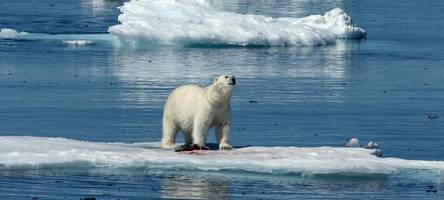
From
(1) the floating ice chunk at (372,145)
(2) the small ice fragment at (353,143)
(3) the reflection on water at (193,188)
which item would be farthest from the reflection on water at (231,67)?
(3) the reflection on water at (193,188)

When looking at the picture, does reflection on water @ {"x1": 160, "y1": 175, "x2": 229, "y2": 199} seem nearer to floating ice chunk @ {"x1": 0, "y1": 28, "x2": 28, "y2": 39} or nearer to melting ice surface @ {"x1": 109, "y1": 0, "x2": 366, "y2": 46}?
melting ice surface @ {"x1": 109, "y1": 0, "x2": 366, "y2": 46}

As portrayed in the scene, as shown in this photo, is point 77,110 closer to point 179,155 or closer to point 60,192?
point 179,155

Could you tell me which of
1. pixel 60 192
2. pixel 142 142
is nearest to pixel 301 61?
pixel 142 142

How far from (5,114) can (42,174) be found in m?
6.07

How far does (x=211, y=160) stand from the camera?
12.2 m

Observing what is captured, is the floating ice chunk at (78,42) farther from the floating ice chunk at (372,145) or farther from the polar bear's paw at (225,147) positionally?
the polar bear's paw at (225,147)

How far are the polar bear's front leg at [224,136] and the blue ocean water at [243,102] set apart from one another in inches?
45.8

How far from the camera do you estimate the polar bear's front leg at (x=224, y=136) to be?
13.2m

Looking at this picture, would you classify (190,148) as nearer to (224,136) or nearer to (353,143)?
(224,136)

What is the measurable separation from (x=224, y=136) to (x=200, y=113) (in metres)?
0.31

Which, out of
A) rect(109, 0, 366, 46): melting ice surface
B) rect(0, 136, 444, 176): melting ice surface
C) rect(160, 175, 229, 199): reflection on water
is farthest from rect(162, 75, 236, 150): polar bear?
rect(109, 0, 366, 46): melting ice surface

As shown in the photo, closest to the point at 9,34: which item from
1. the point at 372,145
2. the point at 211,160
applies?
the point at 372,145

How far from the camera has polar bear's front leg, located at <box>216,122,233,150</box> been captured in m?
13.2

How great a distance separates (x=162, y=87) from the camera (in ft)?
70.9
